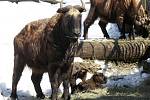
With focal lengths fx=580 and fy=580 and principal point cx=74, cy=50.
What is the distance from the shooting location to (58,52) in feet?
39.3

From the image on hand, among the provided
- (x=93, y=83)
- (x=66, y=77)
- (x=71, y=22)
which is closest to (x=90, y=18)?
(x=93, y=83)

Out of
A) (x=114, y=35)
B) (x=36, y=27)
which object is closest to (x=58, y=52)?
(x=36, y=27)

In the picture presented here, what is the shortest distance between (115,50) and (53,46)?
5102 mm

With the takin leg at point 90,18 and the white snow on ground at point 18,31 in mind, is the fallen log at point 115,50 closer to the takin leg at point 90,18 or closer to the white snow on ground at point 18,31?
the white snow on ground at point 18,31

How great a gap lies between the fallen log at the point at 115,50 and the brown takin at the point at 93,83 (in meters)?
1.99

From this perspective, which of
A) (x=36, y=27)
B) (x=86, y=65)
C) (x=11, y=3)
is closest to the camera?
(x=36, y=27)

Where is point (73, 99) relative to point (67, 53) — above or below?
below

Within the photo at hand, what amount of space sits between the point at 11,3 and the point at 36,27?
10.2 metres

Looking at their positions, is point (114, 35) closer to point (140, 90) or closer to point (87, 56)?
point (87, 56)

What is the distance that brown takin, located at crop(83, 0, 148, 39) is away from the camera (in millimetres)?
17602

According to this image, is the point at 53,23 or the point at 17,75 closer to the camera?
the point at 53,23

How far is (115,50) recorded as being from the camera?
16875mm

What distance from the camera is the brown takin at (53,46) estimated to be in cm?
1155

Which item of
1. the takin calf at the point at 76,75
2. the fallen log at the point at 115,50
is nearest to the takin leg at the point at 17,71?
the takin calf at the point at 76,75
